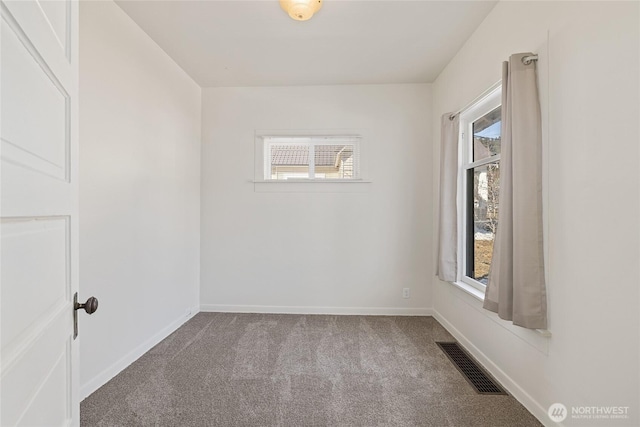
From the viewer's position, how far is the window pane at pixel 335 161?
3637 mm

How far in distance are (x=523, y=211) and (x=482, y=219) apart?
948mm

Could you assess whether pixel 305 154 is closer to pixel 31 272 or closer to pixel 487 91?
pixel 487 91

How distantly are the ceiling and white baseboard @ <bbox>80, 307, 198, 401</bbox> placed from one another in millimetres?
2644

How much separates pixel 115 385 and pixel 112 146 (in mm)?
1672

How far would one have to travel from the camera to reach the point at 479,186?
2.67 meters

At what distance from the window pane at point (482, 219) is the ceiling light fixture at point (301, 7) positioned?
5.99 ft

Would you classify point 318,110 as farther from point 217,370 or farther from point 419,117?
point 217,370

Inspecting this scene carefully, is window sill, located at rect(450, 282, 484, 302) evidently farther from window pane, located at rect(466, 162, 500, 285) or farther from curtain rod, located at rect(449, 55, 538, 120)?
curtain rod, located at rect(449, 55, 538, 120)

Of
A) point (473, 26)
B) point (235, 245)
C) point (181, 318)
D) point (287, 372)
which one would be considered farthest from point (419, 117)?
point (181, 318)

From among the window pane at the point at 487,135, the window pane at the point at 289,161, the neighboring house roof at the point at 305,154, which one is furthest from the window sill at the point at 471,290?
the window pane at the point at 289,161

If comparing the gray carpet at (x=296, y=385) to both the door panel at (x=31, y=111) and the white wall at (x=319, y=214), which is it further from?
the door panel at (x=31, y=111)

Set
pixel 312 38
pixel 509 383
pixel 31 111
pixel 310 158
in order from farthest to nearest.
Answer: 1. pixel 310 158
2. pixel 312 38
3. pixel 509 383
4. pixel 31 111

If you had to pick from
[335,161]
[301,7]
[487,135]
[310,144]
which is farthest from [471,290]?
[301,7]

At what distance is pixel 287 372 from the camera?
221cm
